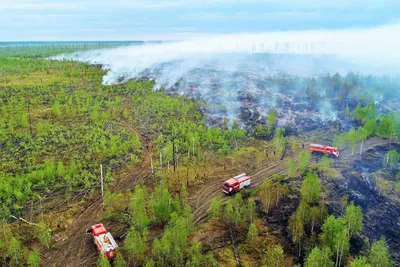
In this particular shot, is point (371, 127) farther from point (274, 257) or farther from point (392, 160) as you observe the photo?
point (274, 257)

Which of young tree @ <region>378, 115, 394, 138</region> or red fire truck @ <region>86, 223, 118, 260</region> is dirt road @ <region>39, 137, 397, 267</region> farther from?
young tree @ <region>378, 115, 394, 138</region>

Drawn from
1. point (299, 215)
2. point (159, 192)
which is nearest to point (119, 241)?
point (159, 192)

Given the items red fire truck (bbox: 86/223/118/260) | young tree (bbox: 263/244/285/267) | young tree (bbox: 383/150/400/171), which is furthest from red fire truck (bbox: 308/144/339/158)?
red fire truck (bbox: 86/223/118/260)

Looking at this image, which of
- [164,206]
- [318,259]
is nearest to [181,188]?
[164,206]

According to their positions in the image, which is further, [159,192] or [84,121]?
[84,121]

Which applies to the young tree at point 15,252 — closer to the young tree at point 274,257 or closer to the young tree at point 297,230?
the young tree at point 274,257

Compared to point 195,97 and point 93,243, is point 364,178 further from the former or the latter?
point 195,97
